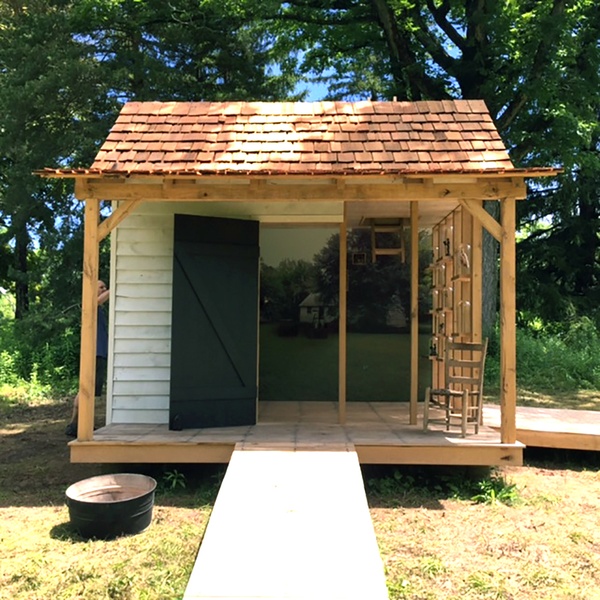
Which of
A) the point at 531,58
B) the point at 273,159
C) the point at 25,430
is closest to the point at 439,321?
the point at 273,159

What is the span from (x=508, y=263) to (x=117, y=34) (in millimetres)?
11729

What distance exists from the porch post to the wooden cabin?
0.01 m

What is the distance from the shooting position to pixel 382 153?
524cm

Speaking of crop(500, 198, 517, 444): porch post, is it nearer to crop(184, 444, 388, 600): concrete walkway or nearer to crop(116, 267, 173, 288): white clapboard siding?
crop(184, 444, 388, 600): concrete walkway

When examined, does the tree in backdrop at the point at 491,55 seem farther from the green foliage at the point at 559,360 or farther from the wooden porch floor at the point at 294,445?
the wooden porch floor at the point at 294,445

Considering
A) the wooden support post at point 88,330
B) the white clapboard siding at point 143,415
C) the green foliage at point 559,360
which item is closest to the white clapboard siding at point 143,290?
the wooden support post at point 88,330

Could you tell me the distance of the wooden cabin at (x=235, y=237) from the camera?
4.86m

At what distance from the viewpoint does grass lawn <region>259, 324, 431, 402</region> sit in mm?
7754

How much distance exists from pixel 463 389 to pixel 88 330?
3497 mm

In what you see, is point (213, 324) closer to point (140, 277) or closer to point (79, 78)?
point (140, 277)

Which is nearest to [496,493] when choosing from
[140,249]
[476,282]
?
[476,282]

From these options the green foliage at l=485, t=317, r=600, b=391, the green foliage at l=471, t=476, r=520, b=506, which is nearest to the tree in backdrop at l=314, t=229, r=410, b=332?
the green foliage at l=471, t=476, r=520, b=506

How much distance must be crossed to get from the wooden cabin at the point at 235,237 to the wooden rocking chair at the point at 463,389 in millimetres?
215

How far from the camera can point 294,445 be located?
4.83 m
